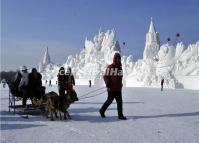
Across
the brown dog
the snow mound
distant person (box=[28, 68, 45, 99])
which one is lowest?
the brown dog

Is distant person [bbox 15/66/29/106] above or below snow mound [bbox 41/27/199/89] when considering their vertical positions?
below

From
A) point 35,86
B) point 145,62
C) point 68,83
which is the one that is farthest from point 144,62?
point 35,86

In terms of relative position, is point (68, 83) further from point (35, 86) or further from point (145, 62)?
point (145, 62)

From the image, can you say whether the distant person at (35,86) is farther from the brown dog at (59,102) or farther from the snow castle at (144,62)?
the snow castle at (144,62)

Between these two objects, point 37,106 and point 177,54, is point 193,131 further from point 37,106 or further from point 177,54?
point 177,54

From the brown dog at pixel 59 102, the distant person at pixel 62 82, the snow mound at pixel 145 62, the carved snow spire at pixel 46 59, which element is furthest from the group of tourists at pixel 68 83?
the carved snow spire at pixel 46 59

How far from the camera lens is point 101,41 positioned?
147 meters

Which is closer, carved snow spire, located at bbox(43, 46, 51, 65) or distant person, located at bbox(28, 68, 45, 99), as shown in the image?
distant person, located at bbox(28, 68, 45, 99)

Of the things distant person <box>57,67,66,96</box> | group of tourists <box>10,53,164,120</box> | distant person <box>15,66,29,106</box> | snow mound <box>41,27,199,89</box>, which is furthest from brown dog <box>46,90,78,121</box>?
snow mound <box>41,27,199,89</box>

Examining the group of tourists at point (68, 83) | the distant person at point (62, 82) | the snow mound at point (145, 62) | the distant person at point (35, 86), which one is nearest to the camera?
the group of tourists at point (68, 83)

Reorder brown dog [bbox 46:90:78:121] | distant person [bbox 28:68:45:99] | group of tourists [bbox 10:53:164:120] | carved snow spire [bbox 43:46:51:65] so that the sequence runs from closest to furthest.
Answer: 1. brown dog [bbox 46:90:78:121]
2. group of tourists [bbox 10:53:164:120]
3. distant person [bbox 28:68:45:99]
4. carved snow spire [bbox 43:46:51:65]

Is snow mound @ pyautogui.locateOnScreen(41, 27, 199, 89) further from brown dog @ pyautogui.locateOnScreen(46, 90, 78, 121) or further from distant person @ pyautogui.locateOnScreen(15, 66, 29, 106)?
brown dog @ pyautogui.locateOnScreen(46, 90, 78, 121)

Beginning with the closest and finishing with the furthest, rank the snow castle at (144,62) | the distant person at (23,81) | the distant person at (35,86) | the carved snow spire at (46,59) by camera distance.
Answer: the distant person at (23,81)
the distant person at (35,86)
the snow castle at (144,62)
the carved snow spire at (46,59)

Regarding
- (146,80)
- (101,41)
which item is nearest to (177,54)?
(146,80)
